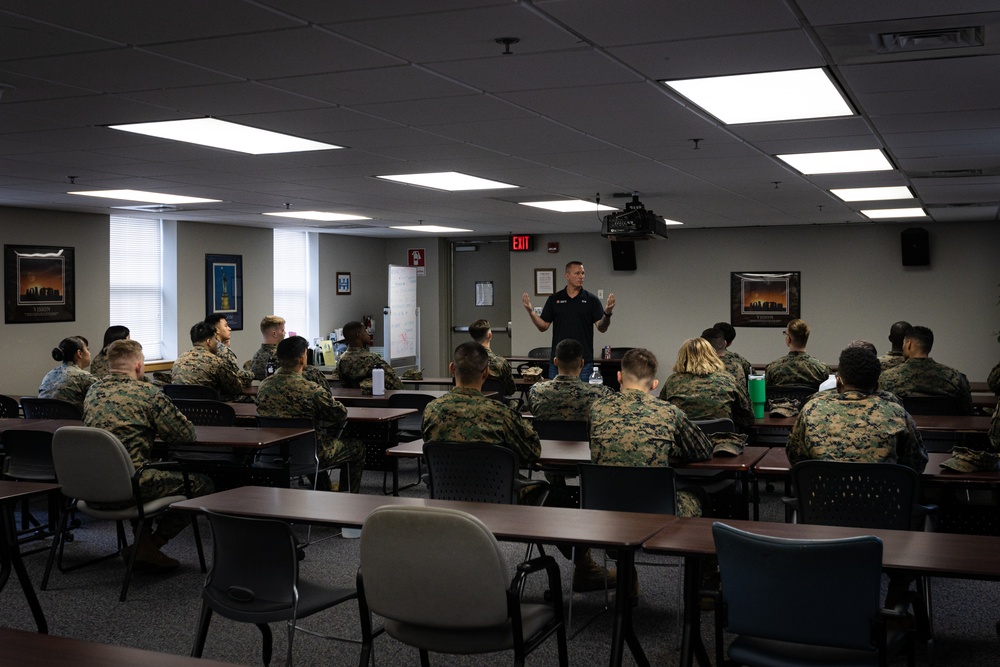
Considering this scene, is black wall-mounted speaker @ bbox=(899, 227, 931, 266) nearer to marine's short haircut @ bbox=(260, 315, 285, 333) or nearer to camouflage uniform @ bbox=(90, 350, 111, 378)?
marine's short haircut @ bbox=(260, 315, 285, 333)

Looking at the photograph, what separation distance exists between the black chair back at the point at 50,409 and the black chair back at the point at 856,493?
16.2 feet

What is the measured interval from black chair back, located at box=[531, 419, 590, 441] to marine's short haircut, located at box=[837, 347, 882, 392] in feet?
6.00

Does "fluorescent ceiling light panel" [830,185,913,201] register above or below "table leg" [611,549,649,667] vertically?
above

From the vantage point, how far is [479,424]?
4.40 metres

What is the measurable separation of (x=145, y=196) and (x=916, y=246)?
921 centimetres

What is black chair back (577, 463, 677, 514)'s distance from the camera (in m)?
3.97

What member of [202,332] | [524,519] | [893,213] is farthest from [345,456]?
[893,213]

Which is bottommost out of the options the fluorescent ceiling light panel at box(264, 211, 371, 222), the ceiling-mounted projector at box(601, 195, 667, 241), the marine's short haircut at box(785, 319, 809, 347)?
the marine's short haircut at box(785, 319, 809, 347)

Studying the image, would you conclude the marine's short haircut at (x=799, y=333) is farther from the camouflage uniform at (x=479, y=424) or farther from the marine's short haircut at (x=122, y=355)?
the marine's short haircut at (x=122, y=355)

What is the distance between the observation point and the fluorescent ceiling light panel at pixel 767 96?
12.8 ft

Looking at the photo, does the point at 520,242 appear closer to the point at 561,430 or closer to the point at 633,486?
the point at 561,430

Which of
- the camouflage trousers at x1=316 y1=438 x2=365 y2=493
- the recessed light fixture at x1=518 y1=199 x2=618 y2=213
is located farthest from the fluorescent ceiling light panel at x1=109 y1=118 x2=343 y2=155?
the recessed light fixture at x1=518 y1=199 x2=618 y2=213

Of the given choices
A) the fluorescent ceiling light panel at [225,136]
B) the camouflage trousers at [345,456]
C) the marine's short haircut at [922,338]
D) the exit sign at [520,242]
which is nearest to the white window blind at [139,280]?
the exit sign at [520,242]

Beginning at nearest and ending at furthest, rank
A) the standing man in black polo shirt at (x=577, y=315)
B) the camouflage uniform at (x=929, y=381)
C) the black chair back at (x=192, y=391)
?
the camouflage uniform at (x=929, y=381)
the black chair back at (x=192, y=391)
the standing man in black polo shirt at (x=577, y=315)
